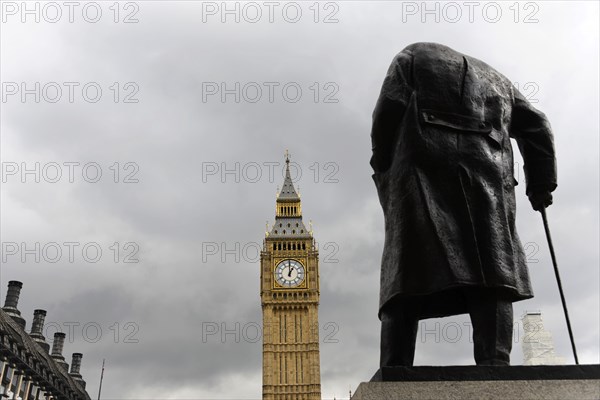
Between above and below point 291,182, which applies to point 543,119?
below

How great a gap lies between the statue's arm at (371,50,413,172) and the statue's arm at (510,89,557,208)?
112 centimetres

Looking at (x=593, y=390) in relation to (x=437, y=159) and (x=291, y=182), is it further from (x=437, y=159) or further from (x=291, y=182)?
(x=291, y=182)

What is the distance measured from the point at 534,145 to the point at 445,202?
1.24 meters

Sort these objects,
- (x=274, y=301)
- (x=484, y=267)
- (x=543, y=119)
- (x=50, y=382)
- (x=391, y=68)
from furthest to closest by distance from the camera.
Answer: (x=274, y=301), (x=50, y=382), (x=543, y=119), (x=391, y=68), (x=484, y=267)

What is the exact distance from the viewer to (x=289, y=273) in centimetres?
7325

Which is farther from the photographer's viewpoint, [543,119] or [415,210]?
[543,119]

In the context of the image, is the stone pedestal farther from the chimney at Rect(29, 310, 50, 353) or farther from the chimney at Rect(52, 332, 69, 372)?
the chimney at Rect(52, 332, 69, 372)

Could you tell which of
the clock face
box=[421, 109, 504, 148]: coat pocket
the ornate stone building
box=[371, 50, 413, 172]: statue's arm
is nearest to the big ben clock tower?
the clock face

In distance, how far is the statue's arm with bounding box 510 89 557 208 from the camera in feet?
18.4

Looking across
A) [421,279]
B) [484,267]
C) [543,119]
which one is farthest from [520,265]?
[543,119]

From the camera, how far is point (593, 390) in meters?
4.46

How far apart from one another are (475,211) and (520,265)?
0.59 m

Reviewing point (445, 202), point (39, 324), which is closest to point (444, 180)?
point (445, 202)

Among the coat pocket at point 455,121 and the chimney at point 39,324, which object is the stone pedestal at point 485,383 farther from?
the chimney at point 39,324
